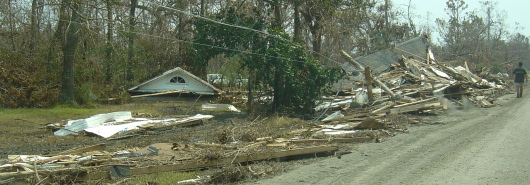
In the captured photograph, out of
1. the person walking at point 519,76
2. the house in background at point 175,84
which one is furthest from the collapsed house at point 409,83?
the house in background at point 175,84

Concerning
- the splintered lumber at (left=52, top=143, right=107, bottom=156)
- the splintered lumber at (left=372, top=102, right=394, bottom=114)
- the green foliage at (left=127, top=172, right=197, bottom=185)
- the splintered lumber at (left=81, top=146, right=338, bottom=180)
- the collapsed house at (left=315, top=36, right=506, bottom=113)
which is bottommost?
the green foliage at (left=127, top=172, right=197, bottom=185)

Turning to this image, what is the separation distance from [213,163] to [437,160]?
163 inches

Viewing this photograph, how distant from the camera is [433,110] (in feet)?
61.8

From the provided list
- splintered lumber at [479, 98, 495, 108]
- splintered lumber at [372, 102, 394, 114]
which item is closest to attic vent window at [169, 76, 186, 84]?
splintered lumber at [372, 102, 394, 114]

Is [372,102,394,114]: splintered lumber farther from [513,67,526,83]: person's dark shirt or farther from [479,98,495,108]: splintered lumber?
[513,67,526,83]: person's dark shirt

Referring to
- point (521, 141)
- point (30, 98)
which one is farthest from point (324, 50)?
point (521, 141)

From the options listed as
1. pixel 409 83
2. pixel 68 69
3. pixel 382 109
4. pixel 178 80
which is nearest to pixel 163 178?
pixel 382 109

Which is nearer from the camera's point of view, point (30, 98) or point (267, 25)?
point (267, 25)

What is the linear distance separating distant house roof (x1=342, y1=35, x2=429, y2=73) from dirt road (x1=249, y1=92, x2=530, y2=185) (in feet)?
42.1

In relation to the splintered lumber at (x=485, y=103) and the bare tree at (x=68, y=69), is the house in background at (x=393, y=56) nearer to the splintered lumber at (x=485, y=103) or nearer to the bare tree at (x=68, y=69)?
the splintered lumber at (x=485, y=103)

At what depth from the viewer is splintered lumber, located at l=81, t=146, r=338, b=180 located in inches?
344

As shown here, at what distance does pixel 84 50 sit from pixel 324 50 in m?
13.7

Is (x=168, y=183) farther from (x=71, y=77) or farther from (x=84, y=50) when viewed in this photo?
(x=84, y=50)

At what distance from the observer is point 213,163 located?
9.65m
